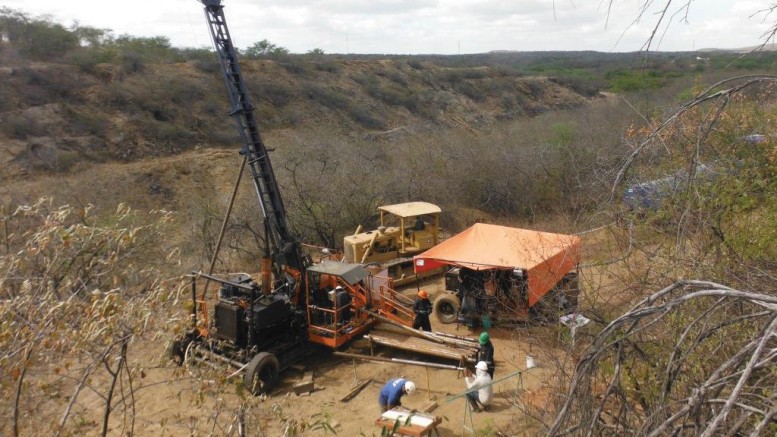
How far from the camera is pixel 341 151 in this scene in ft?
74.2

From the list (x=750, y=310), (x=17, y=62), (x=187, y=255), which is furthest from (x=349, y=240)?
(x=17, y=62)

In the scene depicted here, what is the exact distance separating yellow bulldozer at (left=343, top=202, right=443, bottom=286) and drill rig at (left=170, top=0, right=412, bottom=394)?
3221 millimetres

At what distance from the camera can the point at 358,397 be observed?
32.9 feet

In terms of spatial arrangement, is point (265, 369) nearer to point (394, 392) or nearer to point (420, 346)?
point (394, 392)

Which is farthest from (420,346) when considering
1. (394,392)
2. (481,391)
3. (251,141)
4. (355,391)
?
(251,141)

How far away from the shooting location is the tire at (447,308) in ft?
42.2

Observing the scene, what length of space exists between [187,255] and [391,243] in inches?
226

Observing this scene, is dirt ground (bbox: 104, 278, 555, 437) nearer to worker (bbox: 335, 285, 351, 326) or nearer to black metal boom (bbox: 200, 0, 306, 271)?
worker (bbox: 335, 285, 351, 326)

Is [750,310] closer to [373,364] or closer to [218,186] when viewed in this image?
[373,364]

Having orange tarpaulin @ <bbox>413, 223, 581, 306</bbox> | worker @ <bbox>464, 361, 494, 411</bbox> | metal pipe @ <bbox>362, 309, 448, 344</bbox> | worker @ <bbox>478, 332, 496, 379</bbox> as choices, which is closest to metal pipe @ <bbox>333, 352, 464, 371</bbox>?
worker @ <bbox>478, 332, 496, 379</bbox>

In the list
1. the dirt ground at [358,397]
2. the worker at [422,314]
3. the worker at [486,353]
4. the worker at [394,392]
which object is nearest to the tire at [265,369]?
the dirt ground at [358,397]

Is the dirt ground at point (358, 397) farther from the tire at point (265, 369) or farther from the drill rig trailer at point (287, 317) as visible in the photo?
the drill rig trailer at point (287, 317)

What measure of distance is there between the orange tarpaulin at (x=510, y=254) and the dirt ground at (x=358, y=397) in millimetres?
1465

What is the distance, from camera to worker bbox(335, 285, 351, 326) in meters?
11.0
